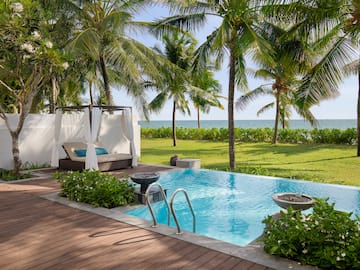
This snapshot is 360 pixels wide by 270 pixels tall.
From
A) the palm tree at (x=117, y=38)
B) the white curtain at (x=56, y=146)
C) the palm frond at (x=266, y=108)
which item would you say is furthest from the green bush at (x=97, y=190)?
the palm frond at (x=266, y=108)

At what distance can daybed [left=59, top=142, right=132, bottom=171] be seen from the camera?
27.7ft

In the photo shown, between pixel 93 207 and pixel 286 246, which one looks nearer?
pixel 286 246

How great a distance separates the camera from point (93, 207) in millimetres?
4820

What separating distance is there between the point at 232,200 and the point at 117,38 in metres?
7.04

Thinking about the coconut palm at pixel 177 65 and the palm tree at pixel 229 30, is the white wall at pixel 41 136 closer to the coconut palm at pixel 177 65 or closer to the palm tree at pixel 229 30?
the palm tree at pixel 229 30

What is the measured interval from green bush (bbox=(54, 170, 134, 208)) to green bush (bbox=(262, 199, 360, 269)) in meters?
2.72

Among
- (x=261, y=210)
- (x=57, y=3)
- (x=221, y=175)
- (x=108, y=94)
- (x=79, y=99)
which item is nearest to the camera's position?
(x=261, y=210)

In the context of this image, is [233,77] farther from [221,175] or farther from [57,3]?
[57,3]

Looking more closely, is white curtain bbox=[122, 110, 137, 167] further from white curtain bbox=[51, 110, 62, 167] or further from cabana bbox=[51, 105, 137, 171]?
white curtain bbox=[51, 110, 62, 167]

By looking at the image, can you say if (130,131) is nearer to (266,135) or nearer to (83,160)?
(83,160)

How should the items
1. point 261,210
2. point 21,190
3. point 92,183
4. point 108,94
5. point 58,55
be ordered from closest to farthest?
point 92,183, point 261,210, point 21,190, point 58,55, point 108,94

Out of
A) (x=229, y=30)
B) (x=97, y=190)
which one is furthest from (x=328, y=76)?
(x=97, y=190)

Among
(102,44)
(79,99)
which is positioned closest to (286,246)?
(102,44)

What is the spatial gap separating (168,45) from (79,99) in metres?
7.97
